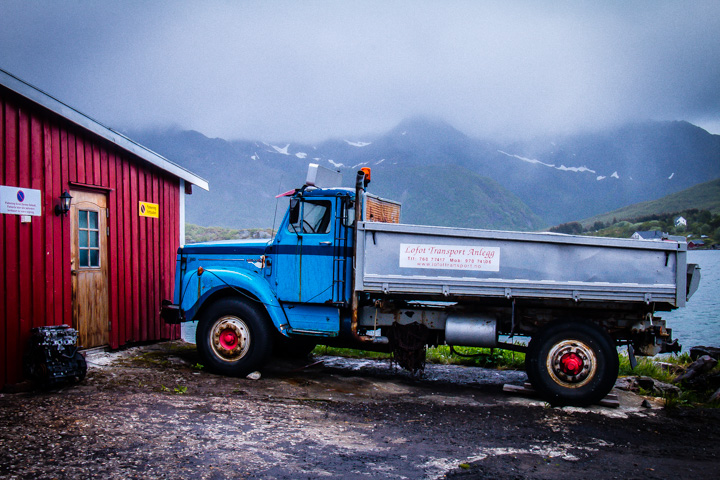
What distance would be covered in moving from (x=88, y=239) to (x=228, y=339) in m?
2.82

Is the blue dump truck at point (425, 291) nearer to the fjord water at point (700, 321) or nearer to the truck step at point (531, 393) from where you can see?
the truck step at point (531, 393)

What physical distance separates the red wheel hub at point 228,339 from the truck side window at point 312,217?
5.35 feet

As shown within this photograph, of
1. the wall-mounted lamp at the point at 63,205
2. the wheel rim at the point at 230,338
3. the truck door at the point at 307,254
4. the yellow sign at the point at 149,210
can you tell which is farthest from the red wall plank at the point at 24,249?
the truck door at the point at 307,254

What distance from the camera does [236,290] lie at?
23.0ft

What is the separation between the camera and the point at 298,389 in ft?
21.7

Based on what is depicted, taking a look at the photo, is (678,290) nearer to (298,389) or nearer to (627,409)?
(627,409)

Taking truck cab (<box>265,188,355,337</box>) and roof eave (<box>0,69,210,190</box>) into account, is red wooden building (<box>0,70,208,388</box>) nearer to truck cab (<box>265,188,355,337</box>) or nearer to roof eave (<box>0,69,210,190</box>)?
roof eave (<box>0,69,210,190</box>)

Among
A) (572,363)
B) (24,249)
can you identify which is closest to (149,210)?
(24,249)

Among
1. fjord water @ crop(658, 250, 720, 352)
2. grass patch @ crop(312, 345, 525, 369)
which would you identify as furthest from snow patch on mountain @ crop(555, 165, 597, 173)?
grass patch @ crop(312, 345, 525, 369)

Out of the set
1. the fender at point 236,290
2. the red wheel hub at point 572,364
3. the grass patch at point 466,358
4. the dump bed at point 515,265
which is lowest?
the grass patch at point 466,358

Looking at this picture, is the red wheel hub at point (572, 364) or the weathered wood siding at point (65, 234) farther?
the weathered wood siding at point (65, 234)

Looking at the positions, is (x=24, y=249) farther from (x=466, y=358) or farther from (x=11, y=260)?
(x=466, y=358)

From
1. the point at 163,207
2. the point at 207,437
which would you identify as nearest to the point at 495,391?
the point at 207,437

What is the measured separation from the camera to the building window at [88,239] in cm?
762
